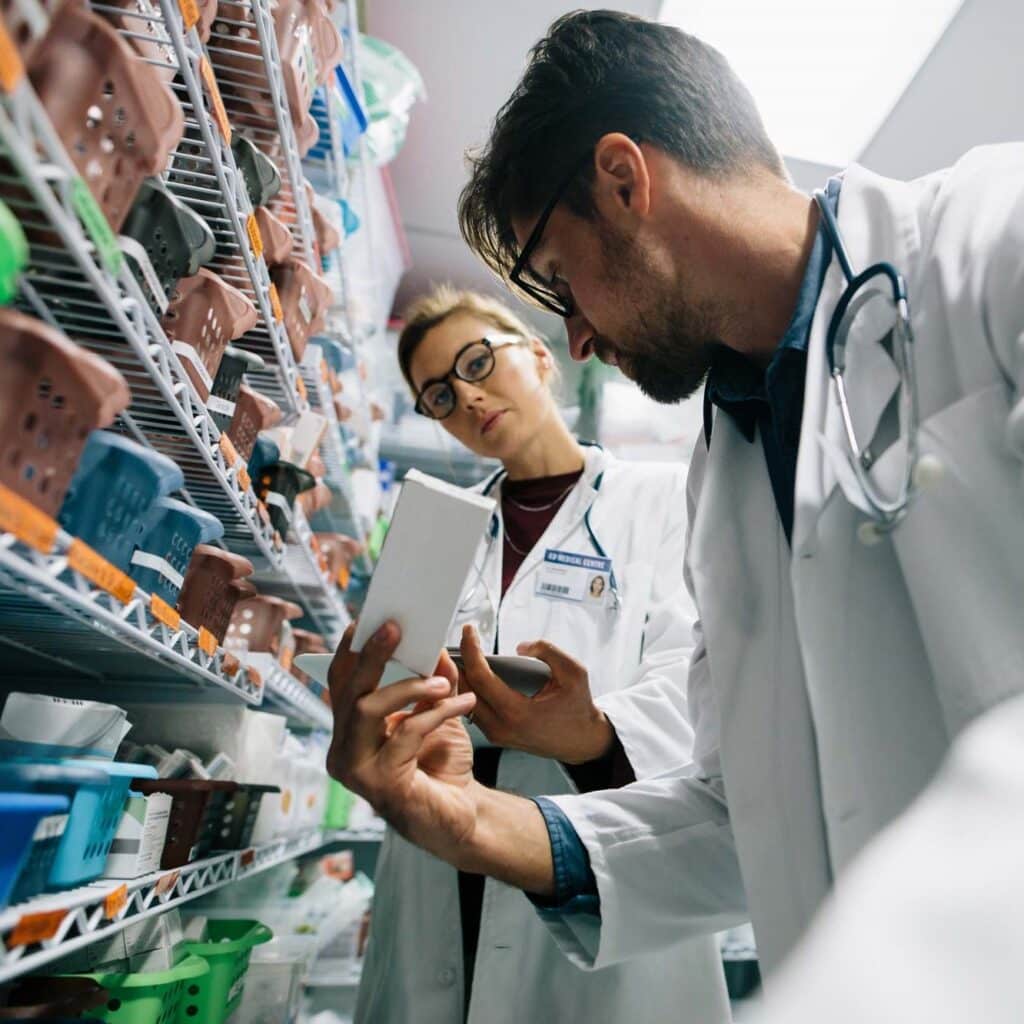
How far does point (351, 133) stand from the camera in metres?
1.93

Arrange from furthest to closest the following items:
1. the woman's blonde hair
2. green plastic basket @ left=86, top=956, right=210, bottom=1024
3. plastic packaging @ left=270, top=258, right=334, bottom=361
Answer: the woman's blonde hair < plastic packaging @ left=270, top=258, right=334, bottom=361 < green plastic basket @ left=86, top=956, right=210, bottom=1024

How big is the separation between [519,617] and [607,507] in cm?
35

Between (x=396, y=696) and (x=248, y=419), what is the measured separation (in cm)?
71

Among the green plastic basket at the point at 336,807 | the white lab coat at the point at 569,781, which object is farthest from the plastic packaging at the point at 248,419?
the green plastic basket at the point at 336,807

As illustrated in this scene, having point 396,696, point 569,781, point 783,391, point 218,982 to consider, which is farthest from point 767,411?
point 218,982

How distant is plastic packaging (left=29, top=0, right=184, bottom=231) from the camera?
627 millimetres

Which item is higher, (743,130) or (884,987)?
(743,130)

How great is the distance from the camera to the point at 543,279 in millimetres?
1239

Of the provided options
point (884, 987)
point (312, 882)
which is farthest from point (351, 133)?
point (312, 882)

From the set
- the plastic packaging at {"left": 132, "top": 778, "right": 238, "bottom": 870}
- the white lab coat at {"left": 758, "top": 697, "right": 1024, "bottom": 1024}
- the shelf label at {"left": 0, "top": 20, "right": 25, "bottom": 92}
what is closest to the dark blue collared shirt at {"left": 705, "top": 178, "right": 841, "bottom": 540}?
the white lab coat at {"left": 758, "top": 697, "right": 1024, "bottom": 1024}

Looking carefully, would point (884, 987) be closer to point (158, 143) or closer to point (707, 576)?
point (707, 576)

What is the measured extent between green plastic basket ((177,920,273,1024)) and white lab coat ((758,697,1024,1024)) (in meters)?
1.26

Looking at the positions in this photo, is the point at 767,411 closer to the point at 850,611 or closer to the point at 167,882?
the point at 850,611

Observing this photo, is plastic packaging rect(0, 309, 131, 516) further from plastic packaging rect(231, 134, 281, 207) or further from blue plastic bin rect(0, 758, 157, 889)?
plastic packaging rect(231, 134, 281, 207)
